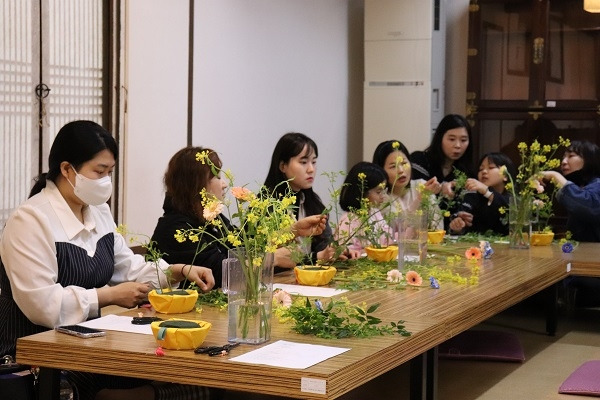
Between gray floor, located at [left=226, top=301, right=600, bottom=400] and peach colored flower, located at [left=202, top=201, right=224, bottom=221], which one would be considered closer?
peach colored flower, located at [left=202, top=201, right=224, bottom=221]

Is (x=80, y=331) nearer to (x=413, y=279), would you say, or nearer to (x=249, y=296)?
(x=249, y=296)

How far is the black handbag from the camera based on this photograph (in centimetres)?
281

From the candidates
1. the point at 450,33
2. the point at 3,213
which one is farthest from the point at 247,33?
the point at 3,213

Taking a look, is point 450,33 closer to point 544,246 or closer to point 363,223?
point 544,246

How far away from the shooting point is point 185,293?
10.4ft

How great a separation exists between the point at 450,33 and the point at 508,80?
80 centimetres

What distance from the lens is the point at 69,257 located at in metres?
3.23

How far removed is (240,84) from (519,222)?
9.59 ft

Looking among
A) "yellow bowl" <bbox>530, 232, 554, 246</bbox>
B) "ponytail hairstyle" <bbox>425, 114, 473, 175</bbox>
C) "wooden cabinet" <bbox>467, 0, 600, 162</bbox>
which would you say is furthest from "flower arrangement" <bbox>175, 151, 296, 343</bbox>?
"wooden cabinet" <bbox>467, 0, 600, 162</bbox>

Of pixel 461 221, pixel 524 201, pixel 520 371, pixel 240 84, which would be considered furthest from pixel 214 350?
pixel 240 84

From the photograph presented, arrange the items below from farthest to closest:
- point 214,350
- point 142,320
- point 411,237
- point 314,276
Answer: point 411,237, point 314,276, point 142,320, point 214,350

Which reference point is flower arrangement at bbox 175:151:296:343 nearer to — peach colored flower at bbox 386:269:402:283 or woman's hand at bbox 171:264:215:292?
woman's hand at bbox 171:264:215:292

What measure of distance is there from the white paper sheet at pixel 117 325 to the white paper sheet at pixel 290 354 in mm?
374

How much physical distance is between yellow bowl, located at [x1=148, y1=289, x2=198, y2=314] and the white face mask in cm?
39
